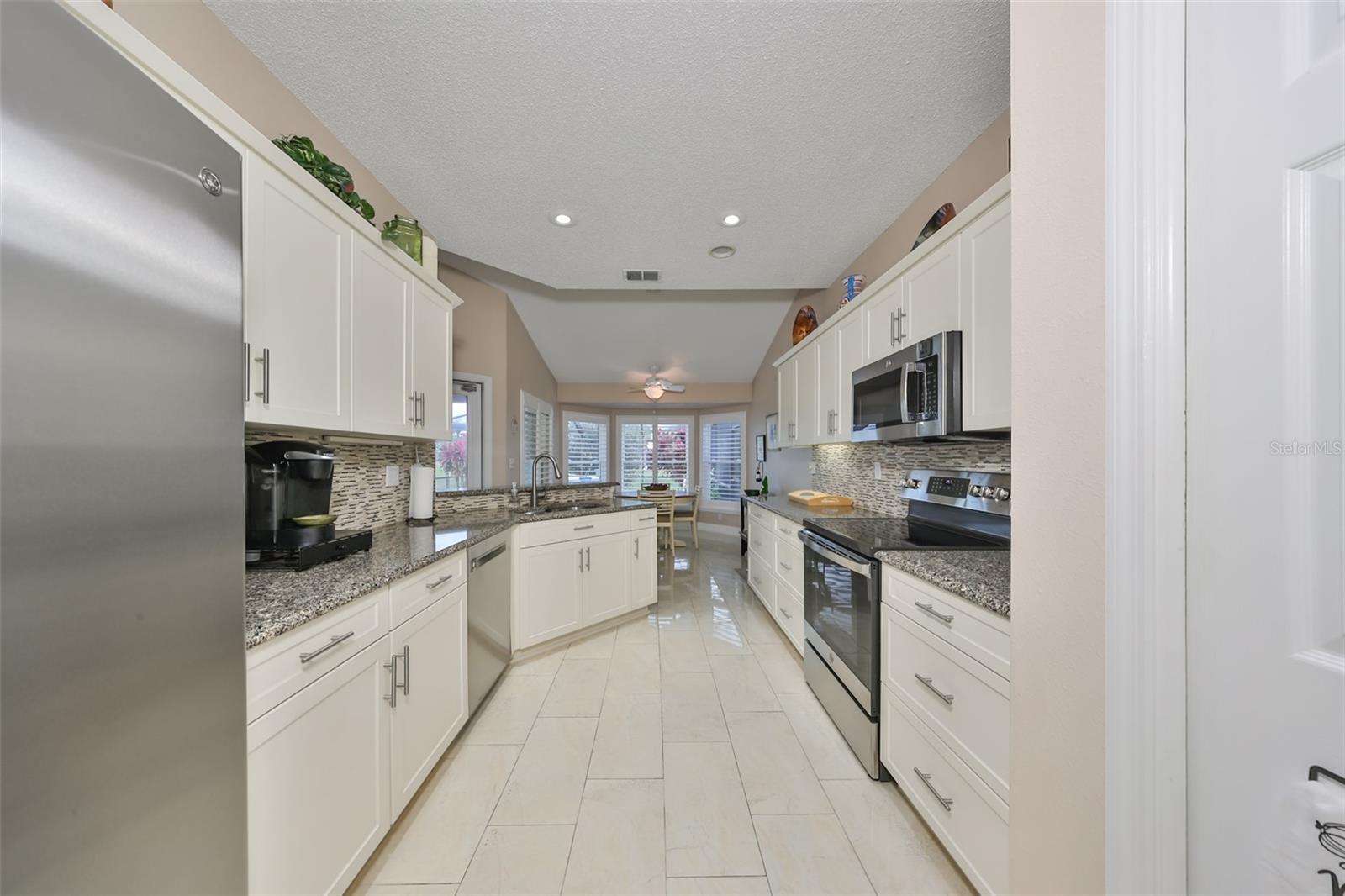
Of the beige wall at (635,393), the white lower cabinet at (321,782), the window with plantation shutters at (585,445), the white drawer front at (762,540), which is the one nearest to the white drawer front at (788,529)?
the white drawer front at (762,540)

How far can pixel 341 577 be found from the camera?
1.33 metres

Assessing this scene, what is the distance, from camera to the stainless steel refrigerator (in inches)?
19.6

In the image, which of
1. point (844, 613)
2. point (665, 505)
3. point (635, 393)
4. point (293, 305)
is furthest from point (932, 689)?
point (635, 393)

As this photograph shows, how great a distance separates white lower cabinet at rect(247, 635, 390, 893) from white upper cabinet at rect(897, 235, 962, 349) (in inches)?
94.8

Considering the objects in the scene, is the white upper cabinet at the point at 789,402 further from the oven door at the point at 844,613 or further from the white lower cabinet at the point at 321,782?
the white lower cabinet at the point at 321,782

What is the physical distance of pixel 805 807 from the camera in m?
1.59

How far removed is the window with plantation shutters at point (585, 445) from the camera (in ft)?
22.4

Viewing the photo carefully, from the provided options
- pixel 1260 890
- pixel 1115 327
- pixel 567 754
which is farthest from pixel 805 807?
pixel 1115 327

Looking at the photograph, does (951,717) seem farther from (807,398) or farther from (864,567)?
(807,398)

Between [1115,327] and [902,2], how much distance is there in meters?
1.47

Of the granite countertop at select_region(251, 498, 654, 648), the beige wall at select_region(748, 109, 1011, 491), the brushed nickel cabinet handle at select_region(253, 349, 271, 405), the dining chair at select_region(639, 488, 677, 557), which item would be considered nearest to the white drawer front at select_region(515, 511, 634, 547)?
the granite countertop at select_region(251, 498, 654, 648)

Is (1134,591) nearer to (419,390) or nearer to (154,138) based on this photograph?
(154,138)

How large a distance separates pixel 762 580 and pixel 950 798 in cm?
223

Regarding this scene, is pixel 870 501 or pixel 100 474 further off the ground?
pixel 100 474
